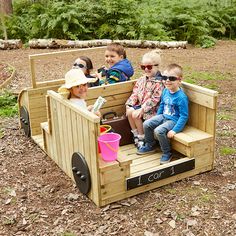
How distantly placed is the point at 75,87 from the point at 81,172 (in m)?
0.93

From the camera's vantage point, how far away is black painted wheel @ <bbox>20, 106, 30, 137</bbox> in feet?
19.6

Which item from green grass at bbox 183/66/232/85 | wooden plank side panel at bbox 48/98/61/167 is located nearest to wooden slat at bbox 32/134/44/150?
wooden plank side panel at bbox 48/98/61/167

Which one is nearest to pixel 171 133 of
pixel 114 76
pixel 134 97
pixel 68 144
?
pixel 134 97

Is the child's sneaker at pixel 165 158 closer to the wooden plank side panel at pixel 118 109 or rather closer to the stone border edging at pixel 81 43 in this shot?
the wooden plank side panel at pixel 118 109

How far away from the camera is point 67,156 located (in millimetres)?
4785

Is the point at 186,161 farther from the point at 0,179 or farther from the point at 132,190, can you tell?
the point at 0,179

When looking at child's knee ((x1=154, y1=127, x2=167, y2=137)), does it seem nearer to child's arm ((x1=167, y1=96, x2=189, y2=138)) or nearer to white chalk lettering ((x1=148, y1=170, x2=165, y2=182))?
child's arm ((x1=167, y1=96, x2=189, y2=138))

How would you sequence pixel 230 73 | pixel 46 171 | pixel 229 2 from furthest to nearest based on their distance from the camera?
pixel 229 2
pixel 230 73
pixel 46 171

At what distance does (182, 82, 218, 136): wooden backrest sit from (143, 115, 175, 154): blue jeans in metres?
0.34

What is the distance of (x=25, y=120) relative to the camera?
6.05 metres

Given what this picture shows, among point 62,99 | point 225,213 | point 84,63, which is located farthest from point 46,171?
point 225,213

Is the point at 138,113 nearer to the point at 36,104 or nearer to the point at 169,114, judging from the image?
the point at 169,114

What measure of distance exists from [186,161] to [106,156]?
3.33ft

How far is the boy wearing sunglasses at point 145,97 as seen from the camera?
5.14m
